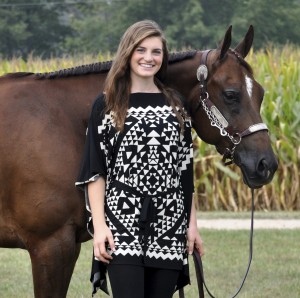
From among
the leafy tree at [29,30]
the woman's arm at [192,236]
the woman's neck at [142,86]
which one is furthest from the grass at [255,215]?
the leafy tree at [29,30]

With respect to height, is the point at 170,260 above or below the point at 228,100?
below

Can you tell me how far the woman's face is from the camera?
15.0ft

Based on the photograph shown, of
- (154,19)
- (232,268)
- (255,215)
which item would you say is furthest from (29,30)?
(232,268)

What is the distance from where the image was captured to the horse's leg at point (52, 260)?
197 inches

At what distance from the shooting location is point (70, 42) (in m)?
38.9

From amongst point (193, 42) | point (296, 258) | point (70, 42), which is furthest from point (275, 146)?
point (70, 42)

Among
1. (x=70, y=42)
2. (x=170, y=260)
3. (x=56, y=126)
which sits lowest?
(x=70, y=42)

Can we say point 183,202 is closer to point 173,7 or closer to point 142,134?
point 142,134

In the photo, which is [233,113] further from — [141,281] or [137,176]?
[141,281]

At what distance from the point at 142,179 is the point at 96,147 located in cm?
27

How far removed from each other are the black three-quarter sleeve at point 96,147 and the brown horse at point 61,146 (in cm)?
43

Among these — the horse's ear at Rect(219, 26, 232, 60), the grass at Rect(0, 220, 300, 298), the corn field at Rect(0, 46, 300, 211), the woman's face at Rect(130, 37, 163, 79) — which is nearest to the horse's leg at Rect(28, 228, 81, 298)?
the woman's face at Rect(130, 37, 163, 79)

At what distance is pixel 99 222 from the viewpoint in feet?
14.9

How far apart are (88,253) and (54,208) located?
18.1 ft
